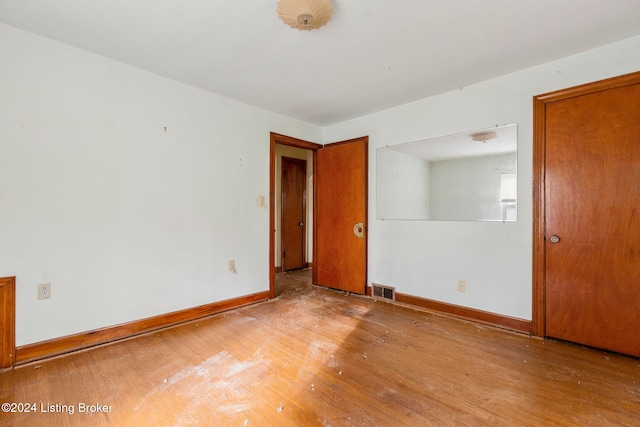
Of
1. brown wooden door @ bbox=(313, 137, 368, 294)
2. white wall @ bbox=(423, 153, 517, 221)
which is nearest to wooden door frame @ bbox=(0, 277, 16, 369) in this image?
brown wooden door @ bbox=(313, 137, 368, 294)

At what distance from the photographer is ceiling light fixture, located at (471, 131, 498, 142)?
107 inches

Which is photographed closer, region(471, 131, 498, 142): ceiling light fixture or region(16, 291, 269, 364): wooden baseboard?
region(16, 291, 269, 364): wooden baseboard

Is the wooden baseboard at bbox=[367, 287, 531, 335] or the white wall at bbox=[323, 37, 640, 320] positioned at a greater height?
the white wall at bbox=[323, 37, 640, 320]

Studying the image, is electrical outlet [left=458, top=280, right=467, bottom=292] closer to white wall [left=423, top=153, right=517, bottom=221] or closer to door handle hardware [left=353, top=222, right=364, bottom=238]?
white wall [left=423, top=153, right=517, bottom=221]

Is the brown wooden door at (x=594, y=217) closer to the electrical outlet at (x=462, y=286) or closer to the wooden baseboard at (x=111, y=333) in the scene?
the electrical outlet at (x=462, y=286)

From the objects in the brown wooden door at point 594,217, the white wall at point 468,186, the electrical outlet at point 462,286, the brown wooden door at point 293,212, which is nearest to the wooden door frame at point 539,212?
the brown wooden door at point 594,217

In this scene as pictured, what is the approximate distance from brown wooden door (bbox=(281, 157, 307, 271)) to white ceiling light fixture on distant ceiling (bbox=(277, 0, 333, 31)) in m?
3.35

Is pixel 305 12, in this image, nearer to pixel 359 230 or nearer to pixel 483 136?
pixel 483 136

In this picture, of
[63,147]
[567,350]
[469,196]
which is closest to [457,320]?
[567,350]

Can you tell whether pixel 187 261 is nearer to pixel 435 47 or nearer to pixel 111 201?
pixel 111 201

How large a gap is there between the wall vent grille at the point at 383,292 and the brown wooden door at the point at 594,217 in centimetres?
145

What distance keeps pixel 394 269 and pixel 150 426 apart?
2675 millimetres

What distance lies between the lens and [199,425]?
4.71 ft

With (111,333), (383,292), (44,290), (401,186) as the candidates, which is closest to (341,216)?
(401,186)
